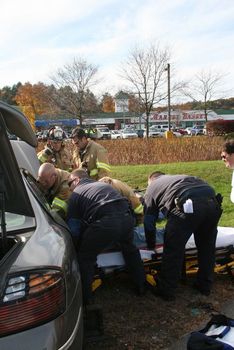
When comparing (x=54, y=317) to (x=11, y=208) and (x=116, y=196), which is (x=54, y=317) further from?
(x=116, y=196)

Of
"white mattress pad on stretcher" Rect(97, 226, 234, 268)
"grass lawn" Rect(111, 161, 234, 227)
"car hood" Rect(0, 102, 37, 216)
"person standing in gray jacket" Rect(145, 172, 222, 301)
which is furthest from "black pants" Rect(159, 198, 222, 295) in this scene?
"grass lawn" Rect(111, 161, 234, 227)

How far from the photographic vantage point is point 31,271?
1.98 meters

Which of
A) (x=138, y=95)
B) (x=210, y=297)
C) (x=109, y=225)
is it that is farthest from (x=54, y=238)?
(x=138, y=95)

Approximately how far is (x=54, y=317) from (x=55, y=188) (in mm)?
3288

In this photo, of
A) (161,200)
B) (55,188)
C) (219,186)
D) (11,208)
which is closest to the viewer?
(11,208)

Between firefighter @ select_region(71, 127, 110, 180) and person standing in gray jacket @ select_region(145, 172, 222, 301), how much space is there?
2228 millimetres

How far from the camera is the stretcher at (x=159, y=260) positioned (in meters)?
4.57

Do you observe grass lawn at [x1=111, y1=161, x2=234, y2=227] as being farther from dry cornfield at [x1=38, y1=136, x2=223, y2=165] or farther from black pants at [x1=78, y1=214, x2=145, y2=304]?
black pants at [x1=78, y1=214, x2=145, y2=304]

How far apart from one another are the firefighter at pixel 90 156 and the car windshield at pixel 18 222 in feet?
14.3

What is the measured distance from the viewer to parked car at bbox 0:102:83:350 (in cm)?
191

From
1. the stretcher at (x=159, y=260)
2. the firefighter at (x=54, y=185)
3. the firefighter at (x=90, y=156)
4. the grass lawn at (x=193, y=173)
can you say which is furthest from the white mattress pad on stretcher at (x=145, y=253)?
the grass lawn at (x=193, y=173)

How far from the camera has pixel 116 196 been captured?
432 cm

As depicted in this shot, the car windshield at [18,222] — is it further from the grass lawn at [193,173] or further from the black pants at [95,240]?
the grass lawn at [193,173]

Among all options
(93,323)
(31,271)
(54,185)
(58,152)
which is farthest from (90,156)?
(31,271)
